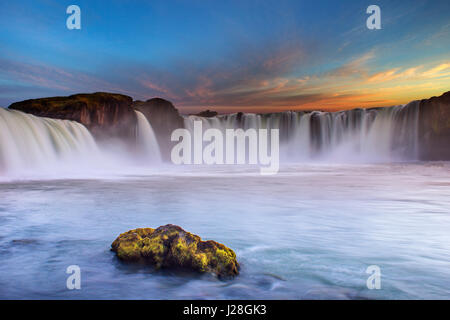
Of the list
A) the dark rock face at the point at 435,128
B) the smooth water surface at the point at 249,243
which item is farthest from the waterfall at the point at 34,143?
the dark rock face at the point at 435,128

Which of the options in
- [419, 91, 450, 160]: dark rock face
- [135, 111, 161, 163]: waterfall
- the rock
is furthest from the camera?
[419, 91, 450, 160]: dark rock face

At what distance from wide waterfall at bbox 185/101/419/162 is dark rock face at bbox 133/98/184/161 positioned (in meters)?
3.48

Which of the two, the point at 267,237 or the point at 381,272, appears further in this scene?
the point at 267,237

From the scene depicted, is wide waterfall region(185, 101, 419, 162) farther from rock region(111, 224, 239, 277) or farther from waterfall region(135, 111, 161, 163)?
rock region(111, 224, 239, 277)

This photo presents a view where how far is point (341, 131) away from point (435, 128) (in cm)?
956

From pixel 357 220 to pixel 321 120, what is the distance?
36337 mm

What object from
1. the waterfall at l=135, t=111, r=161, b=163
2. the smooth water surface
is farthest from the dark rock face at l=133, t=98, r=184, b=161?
the smooth water surface

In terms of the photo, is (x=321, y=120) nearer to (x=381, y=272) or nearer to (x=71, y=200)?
(x=71, y=200)

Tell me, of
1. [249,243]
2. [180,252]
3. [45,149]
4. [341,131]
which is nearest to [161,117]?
[45,149]

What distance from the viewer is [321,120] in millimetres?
41875

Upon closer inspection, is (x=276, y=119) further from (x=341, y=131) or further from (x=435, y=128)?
(x=435, y=128)

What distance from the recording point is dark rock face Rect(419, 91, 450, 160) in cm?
3481
